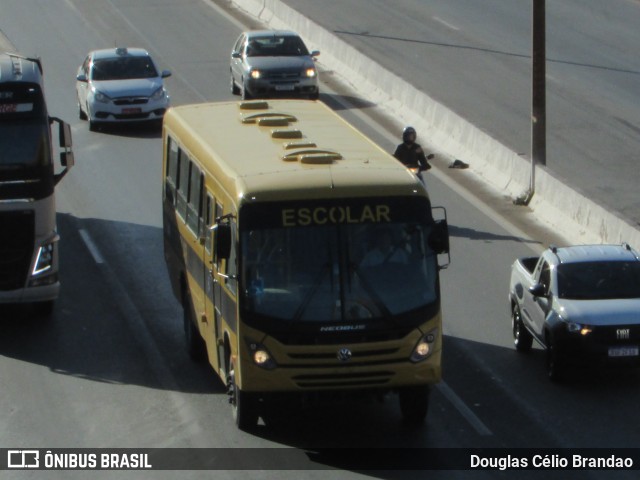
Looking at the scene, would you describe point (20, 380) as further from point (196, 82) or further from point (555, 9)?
point (555, 9)

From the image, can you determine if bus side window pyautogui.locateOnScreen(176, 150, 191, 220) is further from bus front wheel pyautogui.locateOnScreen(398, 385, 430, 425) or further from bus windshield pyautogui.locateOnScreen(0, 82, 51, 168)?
bus front wheel pyautogui.locateOnScreen(398, 385, 430, 425)

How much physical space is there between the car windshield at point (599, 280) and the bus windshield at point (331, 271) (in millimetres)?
3422

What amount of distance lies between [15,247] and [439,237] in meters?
6.81

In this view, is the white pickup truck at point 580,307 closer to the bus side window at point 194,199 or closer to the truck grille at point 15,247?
the bus side window at point 194,199

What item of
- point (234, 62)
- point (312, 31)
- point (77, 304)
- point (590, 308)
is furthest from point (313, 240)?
point (312, 31)

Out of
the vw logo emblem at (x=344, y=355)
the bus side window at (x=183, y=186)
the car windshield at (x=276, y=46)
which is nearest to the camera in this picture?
the vw logo emblem at (x=344, y=355)

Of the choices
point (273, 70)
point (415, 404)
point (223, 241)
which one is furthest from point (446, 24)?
point (223, 241)

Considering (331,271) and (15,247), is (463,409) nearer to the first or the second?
(331,271)

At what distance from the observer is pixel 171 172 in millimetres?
18547

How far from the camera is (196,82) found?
3675cm

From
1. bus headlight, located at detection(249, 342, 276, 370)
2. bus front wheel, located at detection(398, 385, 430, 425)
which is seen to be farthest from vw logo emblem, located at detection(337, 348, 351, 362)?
bus front wheel, located at detection(398, 385, 430, 425)

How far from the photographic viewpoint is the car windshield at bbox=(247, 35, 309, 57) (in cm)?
3516

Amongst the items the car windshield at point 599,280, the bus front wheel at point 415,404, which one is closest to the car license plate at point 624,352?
the car windshield at point 599,280

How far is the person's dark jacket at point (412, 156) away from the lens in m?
22.2
